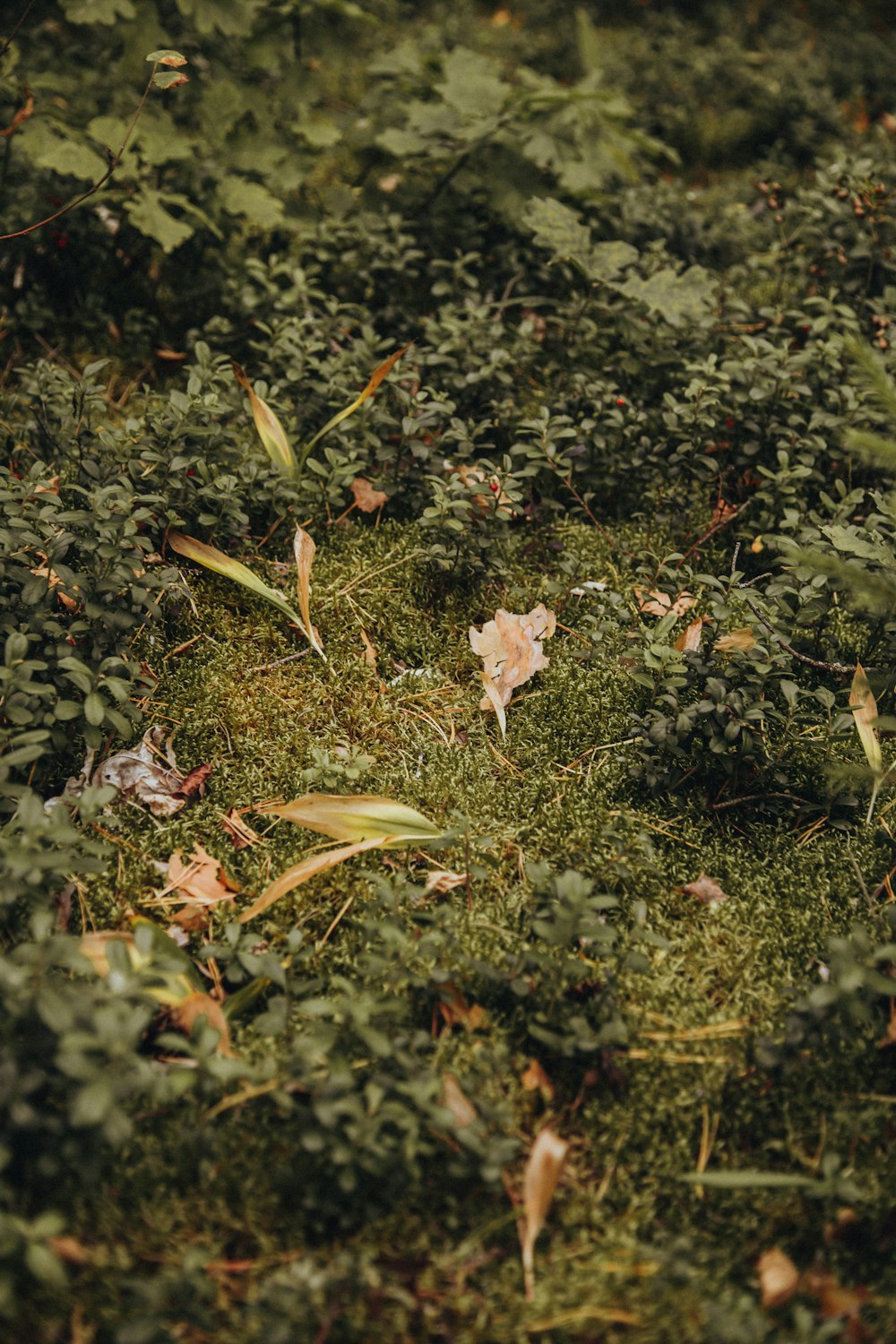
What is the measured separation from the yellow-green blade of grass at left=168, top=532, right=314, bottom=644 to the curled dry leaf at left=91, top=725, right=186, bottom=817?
1.87ft

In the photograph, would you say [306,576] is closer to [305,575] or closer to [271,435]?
[305,575]

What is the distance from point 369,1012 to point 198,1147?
40 cm

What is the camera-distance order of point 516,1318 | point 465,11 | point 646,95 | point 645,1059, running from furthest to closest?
1. point 465,11
2. point 646,95
3. point 645,1059
4. point 516,1318

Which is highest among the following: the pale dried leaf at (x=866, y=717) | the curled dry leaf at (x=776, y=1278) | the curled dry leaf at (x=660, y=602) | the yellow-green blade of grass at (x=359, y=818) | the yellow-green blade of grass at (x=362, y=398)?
the yellow-green blade of grass at (x=362, y=398)

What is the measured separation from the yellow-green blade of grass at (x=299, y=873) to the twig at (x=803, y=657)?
1.22 metres

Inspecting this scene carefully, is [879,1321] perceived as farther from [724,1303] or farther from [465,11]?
[465,11]

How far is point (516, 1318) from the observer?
65.7 inches

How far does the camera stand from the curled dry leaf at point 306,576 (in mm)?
2838

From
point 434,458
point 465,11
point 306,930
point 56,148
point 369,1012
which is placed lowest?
point 306,930

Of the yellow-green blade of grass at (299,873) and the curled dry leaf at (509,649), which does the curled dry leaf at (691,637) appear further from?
the yellow-green blade of grass at (299,873)

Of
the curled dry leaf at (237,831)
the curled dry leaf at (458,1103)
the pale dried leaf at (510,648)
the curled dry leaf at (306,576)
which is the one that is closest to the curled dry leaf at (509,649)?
the pale dried leaf at (510,648)

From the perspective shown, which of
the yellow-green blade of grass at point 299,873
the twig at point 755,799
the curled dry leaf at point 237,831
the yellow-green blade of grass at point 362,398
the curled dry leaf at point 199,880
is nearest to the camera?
the yellow-green blade of grass at point 299,873

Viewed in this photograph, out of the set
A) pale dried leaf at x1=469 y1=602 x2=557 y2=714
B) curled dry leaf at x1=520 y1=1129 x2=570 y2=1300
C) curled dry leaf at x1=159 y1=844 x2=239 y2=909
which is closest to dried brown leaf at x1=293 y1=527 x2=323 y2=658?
pale dried leaf at x1=469 y1=602 x2=557 y2=714

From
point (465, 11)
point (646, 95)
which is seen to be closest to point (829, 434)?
point (646, 95)
